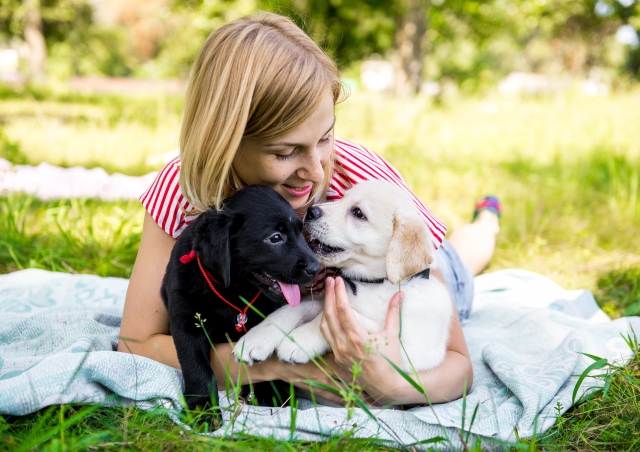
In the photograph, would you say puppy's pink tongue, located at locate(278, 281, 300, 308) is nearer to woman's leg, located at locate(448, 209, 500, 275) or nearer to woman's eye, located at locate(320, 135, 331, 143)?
woman's eye, located at locate(320, 135, 331, 143)

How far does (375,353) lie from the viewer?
1887mm

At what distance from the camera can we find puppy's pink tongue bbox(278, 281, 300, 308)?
2039 mm

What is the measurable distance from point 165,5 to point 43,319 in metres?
17.5

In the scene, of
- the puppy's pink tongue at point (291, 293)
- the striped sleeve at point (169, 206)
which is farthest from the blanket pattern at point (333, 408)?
the striped sleeve at point (169, 206)

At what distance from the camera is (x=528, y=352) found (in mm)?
2783

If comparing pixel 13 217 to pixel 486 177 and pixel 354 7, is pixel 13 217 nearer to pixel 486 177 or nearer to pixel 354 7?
pixel 486 177

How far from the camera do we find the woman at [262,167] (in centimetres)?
200

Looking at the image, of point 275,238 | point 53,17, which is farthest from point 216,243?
point 53,17

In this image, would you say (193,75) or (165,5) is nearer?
(193,75)

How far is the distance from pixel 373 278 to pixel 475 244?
189 cm

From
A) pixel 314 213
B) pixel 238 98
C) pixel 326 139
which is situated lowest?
pixel 314 213

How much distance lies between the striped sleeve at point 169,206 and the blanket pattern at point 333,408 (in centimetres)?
60

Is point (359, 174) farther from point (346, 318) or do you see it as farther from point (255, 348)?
point (255, 348)

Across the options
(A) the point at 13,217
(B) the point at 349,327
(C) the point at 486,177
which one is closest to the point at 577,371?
(B) the point at 349,327
